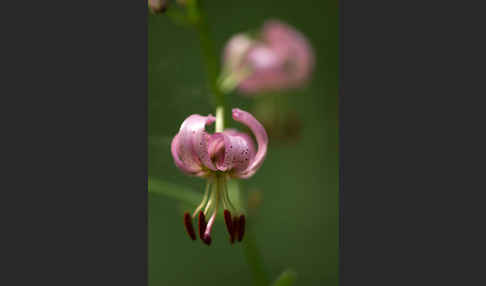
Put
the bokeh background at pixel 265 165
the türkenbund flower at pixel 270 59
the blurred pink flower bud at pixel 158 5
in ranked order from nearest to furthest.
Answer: the blurred pink flower bud at pixel 158 5 → the bokeh background at pixel 265 165 → the türkenbund flower at pixel 270 59

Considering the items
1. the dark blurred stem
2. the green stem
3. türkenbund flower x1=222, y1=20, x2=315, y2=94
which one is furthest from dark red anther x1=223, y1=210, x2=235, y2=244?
türkenbund flower x1=222, y1=20, x2=315, y2=94

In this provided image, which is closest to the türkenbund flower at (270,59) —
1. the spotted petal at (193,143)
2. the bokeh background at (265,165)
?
the bokeh background at (265,165)

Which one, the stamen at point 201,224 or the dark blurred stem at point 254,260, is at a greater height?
the stamen at point 201,224

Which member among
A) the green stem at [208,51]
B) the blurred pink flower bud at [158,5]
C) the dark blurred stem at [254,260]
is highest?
the blurred pink flower bud at [158,5]

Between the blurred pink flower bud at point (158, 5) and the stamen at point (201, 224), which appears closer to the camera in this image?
the stamen at point (201, 224)

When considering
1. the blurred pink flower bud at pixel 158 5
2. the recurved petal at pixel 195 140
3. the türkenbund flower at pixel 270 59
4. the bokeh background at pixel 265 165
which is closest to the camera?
the recurved petal at pixel 195 140

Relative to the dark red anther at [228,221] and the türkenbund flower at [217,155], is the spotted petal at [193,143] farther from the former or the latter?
the dark red anther at [228,221]

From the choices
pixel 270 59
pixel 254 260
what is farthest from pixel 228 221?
pixel 270 59

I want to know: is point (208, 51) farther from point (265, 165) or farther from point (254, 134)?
point (265, 165)
